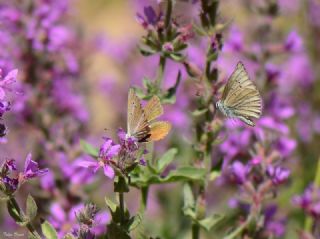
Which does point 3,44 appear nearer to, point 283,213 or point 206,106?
point 206,106

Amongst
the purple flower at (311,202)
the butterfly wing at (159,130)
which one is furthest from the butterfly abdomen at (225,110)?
the purple flower at (311,202)

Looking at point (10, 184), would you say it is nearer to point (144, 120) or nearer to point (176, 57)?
point (144, 120)

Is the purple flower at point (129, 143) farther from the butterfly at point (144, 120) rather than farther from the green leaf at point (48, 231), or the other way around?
the green leaf at point (48, 231)

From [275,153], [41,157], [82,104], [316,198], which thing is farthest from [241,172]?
[82,104]

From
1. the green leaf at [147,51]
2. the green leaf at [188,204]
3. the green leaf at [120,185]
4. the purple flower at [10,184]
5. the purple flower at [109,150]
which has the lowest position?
the green leaf at [188,204]

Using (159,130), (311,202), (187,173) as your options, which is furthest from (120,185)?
(311,202)

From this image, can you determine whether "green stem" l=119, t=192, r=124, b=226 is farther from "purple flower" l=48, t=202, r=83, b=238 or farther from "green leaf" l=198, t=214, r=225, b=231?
"purple flower" l=48, t=202, r=83, b=238
